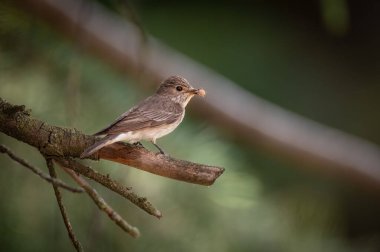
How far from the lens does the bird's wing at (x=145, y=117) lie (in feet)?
9.39

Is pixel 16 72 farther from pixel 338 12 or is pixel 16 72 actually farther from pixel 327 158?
pixel 327 158

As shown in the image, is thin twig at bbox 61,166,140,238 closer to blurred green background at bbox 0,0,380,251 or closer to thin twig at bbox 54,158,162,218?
thin twig at bbox 54,158,162,218

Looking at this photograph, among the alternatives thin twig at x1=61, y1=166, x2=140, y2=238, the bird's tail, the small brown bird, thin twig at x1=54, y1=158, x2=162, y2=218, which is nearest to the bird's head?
the small brown bird

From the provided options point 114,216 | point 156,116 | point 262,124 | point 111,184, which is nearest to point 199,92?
point 156,116

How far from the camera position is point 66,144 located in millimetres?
1842

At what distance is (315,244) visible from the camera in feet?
11.3

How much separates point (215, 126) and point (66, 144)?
2.84 meters

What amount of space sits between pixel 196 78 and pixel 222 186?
135 centimetres

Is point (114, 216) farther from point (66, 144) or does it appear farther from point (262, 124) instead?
point (262, 124)

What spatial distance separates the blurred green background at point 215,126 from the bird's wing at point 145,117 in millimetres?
107

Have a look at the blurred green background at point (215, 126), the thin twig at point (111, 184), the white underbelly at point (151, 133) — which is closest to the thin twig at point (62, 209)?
the thin twig at point (111, 184)

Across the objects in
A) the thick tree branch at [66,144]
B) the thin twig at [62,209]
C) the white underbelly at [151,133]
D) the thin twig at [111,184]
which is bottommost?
the thin twig at [62,209]

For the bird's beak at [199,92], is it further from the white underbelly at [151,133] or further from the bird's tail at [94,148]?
the bird's tail at [94,148]

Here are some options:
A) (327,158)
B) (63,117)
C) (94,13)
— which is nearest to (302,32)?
(327,158)
